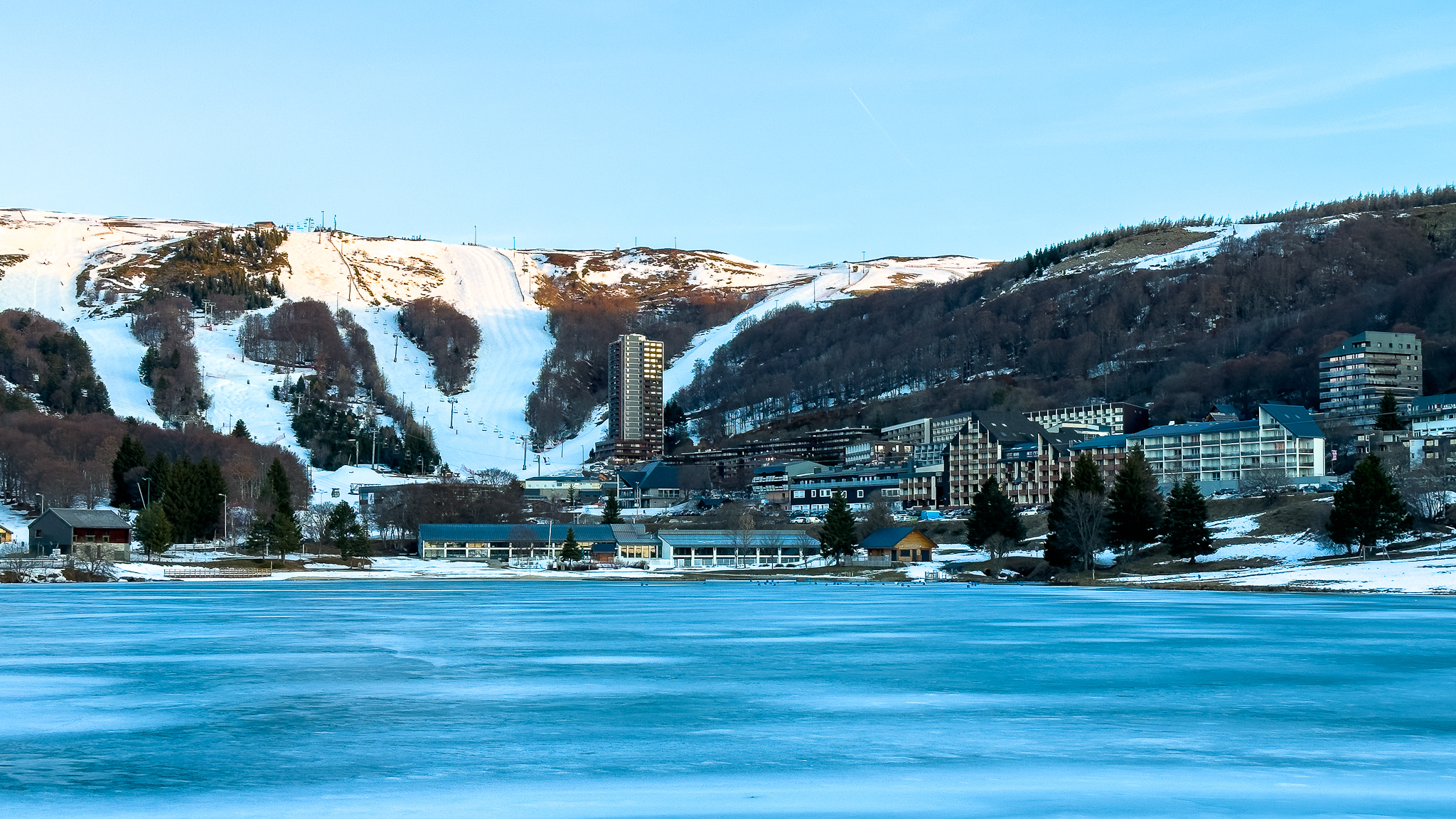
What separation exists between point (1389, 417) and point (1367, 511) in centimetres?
7899

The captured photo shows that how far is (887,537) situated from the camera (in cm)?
11312

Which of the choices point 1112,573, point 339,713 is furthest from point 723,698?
point 1112,573

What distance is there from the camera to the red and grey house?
10519 centimetres

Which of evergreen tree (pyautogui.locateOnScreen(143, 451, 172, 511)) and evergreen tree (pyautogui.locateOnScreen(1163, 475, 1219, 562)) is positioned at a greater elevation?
evergreen tree (pyautogui.locateOnScreen(143, 451, 172, 511))

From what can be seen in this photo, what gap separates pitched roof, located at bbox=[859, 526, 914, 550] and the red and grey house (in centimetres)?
5696

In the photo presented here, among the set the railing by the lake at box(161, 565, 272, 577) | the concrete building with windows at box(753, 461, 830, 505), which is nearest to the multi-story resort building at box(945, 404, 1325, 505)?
the concrete building with windows at box(753, 461, 830, 505)

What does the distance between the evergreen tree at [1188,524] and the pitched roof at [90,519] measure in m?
77.6

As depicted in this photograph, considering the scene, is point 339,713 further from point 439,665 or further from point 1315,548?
point 1315,548

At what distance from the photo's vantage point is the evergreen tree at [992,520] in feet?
325

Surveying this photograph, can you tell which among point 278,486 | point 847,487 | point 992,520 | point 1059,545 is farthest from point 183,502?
point 847,487

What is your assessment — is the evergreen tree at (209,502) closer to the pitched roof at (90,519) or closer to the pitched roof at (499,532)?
the pitched roof at (90,519)

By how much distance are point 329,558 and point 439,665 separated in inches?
3366

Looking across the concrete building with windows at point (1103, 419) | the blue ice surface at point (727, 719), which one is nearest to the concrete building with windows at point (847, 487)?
the concrete building with windows at point (1103, 419)

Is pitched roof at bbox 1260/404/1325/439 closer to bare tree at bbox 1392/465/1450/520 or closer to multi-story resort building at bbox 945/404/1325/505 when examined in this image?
multi-story resort building at bbox 945/404/1325/505
